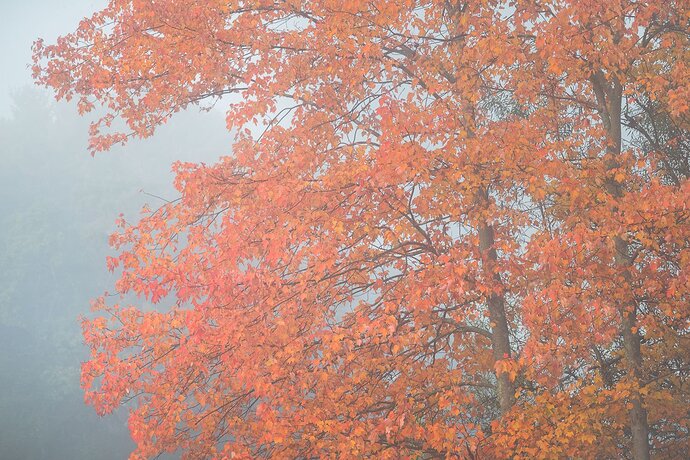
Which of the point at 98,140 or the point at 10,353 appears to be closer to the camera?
the point at 98,140

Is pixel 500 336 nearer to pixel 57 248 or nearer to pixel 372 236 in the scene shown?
pixel 372 236

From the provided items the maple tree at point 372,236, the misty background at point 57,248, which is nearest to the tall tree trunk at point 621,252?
the maple tree at point 372,236

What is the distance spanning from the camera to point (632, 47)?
30.8ft

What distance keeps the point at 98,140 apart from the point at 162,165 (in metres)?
95.9

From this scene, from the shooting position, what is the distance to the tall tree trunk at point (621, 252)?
9.84m

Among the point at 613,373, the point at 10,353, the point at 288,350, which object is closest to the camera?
the point at 288,350

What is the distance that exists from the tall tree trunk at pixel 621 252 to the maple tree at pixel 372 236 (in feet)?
0.14

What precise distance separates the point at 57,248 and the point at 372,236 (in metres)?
74.4

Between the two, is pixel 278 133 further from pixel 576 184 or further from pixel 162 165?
pixel 162 165

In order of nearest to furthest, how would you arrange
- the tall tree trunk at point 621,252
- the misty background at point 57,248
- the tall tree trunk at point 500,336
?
the tall tree trunk at point 500,336 → the tall tree trunk at point 621,252 → the misty background at point 57,248

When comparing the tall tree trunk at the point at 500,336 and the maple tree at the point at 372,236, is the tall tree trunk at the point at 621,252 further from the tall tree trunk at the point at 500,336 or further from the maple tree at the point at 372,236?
the tall tree trunk at the point at 500,336

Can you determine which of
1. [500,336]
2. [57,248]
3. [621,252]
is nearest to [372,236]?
[500,336]

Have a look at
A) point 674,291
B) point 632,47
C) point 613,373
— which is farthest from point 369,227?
point 613,373

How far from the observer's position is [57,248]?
7625 cm
